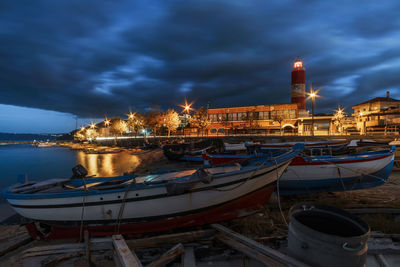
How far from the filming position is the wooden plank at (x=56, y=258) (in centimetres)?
476

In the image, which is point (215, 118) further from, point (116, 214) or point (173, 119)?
point (116, 214)

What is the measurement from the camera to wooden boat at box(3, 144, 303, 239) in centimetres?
600

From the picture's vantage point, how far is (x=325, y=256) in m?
2.78

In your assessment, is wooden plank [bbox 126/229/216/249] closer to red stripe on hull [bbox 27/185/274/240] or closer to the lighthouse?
red stripe on hull [bbox 27/185/274/240]

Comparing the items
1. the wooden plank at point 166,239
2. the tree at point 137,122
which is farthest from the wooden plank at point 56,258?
the tree at point 137,122

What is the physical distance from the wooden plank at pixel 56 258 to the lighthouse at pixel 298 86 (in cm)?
5896

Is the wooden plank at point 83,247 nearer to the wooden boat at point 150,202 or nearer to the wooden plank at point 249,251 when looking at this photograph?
the wooden boat at point 150,202

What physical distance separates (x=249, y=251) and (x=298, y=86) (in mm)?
61688

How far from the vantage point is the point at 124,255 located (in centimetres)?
407

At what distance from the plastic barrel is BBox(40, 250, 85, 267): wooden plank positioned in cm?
528

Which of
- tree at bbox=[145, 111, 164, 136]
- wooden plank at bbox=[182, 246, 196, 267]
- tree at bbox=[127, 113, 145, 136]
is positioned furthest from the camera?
tree at bbox=[127, 113, 145, 136]

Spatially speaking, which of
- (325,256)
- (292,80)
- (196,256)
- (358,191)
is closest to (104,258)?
(196,256)

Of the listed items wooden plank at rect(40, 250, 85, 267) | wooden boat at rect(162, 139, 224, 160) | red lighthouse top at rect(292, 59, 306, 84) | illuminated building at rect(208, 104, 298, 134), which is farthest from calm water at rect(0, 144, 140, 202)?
Answer: red lighthouse top at rect(292, 59, 306, 84)

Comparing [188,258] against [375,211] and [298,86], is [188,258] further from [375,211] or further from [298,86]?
[298,86]
